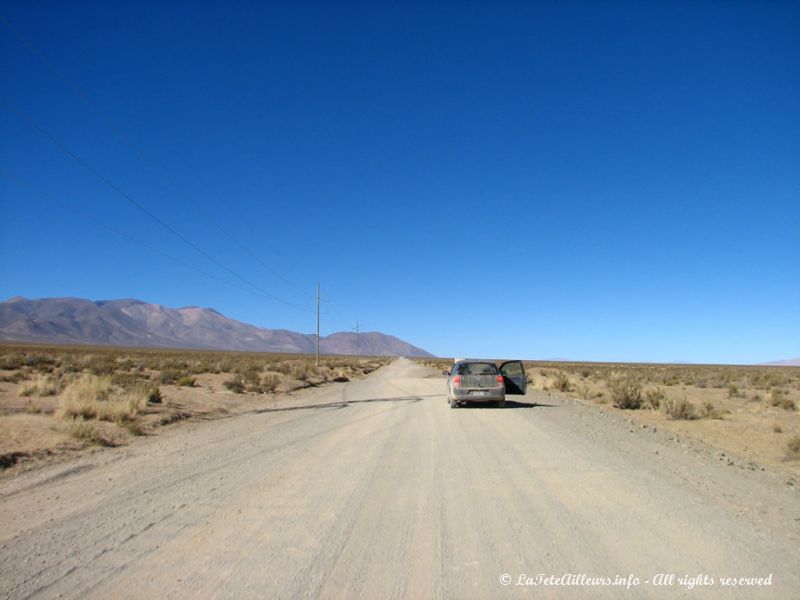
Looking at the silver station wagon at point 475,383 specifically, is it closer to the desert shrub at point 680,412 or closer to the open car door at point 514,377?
the open car door at point 514,377

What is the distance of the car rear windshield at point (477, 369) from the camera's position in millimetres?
18594

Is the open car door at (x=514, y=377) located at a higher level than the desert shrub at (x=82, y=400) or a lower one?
higher

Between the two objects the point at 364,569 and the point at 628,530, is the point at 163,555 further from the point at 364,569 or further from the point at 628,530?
the point at 628,530

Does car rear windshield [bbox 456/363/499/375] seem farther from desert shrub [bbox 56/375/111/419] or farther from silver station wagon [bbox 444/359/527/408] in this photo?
desert shrub [bbox 56/375/111/419]

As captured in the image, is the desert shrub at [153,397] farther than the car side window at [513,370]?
No

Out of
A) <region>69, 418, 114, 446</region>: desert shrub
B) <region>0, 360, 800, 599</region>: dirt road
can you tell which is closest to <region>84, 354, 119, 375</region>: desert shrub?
<region>69, 418, 114, 446</region>: desert shrub

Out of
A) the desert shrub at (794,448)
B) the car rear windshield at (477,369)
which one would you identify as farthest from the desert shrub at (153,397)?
the desert shrub at (794,448)

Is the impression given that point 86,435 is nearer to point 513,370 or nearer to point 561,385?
point 513,370

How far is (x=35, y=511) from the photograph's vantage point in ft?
21.0

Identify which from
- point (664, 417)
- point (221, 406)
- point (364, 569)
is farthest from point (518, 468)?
point (221, 406)

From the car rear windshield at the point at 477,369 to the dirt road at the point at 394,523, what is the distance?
A: 7823mm

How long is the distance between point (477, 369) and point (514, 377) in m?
3.34

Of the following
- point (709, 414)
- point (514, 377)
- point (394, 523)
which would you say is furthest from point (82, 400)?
point (709, 414)

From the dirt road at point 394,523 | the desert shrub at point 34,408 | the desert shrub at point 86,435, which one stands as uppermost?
the desert shrub at point 34,408
